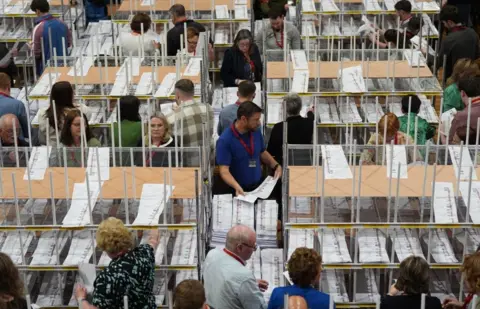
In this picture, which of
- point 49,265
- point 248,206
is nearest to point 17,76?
point 248,206

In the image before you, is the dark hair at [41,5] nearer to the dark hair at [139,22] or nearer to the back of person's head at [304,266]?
the dark hair at [139,22]

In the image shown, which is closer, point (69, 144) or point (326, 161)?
point (326, 161)

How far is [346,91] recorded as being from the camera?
916cm

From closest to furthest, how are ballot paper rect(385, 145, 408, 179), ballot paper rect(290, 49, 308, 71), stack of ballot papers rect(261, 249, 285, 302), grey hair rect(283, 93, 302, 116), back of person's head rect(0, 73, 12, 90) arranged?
ballot paper rect(385, 145, 408, 179) < stack of ballot papers rect(261, 249, 285, 302) < grey hair rect(283, 93, 302, 116) < back of person's head rect(0, 73, 12, 90) < ballot paper rect(290, 49, 308, 71)

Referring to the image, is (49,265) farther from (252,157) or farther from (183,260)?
(252,157)

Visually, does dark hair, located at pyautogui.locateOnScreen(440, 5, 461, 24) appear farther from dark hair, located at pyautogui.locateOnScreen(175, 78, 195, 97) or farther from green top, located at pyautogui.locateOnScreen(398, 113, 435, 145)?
dark hair, located at pyautogui.locateOnScreen(175, 78, 195, 97)

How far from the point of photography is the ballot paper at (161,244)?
6.34 metres

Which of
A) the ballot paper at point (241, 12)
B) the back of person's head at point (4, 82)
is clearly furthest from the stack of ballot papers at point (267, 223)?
the ballot paper at point (241, 12)

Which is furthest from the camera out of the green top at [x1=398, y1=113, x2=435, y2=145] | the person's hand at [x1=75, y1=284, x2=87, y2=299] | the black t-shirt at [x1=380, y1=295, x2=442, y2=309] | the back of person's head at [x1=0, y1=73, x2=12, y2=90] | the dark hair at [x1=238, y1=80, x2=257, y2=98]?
the back of person's head at [x1=0, y1=73, x2=12, y2=90]

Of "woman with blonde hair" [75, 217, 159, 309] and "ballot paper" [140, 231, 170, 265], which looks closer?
"woman with blonde hair" [75, 217, 159, 309]

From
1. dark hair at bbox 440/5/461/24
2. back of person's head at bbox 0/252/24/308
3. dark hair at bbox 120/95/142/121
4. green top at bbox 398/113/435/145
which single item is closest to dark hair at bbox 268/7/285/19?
dark hair at bbox 440/5/461/24

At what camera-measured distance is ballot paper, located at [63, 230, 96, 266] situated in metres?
6.30

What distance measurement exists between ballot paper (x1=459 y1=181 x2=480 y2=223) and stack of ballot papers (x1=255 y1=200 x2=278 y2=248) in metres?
1.70

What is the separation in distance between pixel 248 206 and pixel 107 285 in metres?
2.09
